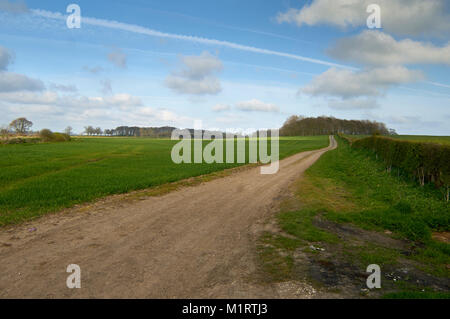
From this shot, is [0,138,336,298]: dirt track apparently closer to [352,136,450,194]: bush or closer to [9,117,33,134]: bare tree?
[352,136,450,194]: bush

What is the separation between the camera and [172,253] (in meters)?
6.69

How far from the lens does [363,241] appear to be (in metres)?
7.84

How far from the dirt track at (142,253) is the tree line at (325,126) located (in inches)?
5953

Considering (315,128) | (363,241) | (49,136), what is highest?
(315,128)

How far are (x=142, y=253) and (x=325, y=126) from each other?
172965mm

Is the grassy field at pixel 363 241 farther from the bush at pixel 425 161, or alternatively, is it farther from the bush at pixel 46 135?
the bush at pixel 46 135

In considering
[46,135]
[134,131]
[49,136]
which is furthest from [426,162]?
[134,131]

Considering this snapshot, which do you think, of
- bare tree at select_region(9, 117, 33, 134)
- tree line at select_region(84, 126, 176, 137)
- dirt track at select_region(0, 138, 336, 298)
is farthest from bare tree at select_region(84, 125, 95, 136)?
dirt track at select_region(0, 138, 336, 298)

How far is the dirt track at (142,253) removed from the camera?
5.02 meters

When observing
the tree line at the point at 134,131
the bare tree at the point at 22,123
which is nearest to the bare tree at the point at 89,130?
the tree line at the point at 134,131

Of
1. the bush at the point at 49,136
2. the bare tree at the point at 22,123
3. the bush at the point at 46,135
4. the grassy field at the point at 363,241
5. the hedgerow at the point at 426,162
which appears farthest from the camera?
the bare tree at the point at 22,123

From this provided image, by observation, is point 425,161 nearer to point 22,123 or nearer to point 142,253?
point 142,253
